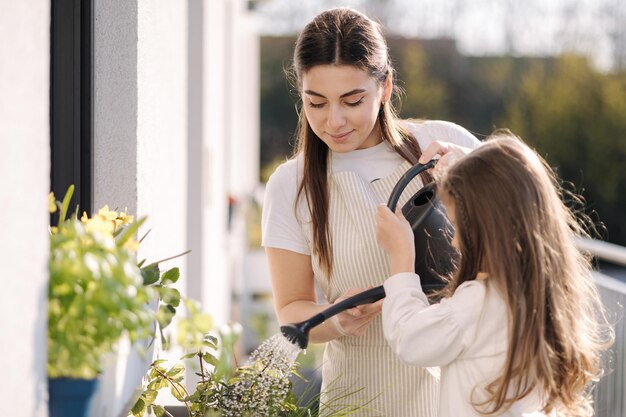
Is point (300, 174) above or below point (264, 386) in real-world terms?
above

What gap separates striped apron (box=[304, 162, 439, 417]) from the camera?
212cm

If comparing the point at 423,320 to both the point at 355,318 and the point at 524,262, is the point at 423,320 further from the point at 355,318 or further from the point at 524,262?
the point at 355,318

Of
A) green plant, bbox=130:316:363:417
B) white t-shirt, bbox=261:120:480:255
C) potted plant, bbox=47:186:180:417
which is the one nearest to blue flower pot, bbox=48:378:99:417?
potted plant, bbox=47:186:180:417

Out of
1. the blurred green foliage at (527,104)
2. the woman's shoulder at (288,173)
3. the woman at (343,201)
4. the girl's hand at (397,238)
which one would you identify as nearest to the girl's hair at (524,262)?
the girl's hand at (397,238)

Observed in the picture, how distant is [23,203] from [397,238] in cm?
86

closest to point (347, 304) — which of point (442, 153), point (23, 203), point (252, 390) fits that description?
point (252, 390)

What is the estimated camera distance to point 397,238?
71.6 inches

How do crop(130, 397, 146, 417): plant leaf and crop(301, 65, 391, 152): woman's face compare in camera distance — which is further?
crop(301, 65, 391, 152): woman's face

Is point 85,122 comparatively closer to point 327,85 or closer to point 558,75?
point 327,85

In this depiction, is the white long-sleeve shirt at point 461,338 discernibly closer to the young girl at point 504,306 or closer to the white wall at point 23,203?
the young girl at point 504,306

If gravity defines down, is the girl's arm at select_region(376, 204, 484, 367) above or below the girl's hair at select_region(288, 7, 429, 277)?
below

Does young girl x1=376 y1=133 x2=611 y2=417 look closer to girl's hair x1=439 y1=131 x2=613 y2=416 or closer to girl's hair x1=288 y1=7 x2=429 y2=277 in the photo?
girl's hair x1=439 y1=131 x2=613 y2=416

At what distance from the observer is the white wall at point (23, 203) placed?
1.07 meters

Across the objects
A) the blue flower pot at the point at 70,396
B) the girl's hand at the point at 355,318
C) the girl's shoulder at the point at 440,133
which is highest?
the girl's shoulder at the point at 440,133
